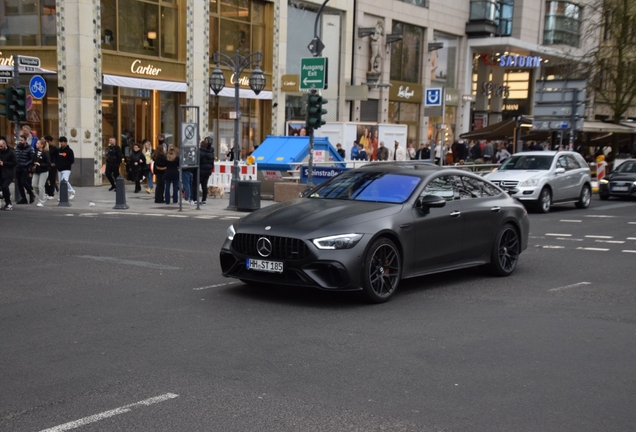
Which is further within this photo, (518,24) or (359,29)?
(518,24)

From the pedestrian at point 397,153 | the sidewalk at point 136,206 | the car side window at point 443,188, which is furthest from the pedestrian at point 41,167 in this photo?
the pedestrian at point 397,153

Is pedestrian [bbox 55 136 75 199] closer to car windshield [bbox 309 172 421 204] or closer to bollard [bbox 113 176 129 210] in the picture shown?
bollard [bbox 113 176 129 210]

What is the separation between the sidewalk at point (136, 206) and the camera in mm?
19688

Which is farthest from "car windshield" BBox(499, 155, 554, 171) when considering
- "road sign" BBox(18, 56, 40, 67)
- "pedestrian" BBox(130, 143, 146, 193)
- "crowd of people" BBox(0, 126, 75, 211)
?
"road sign" BBox(18, 56, 40, 67)

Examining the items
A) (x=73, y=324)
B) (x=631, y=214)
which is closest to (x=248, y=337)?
(x=73, y=324)

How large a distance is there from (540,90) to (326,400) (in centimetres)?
2741

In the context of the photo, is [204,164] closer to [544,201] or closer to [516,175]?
[516,175]

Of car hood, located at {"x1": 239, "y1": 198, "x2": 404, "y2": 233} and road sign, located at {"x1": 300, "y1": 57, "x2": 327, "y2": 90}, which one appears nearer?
car hood, located at {"x1": 239, "y1": 198, "x2": 404, "y2": 233}

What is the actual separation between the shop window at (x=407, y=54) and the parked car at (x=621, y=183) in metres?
17.4

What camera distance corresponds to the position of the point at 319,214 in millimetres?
8570

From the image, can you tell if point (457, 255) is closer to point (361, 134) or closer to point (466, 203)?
point (466, 203)

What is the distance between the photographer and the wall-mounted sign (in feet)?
162

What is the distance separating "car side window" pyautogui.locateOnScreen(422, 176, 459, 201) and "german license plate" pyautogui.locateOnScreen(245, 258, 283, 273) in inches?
87.7

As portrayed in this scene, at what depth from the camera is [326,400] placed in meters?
5.27
